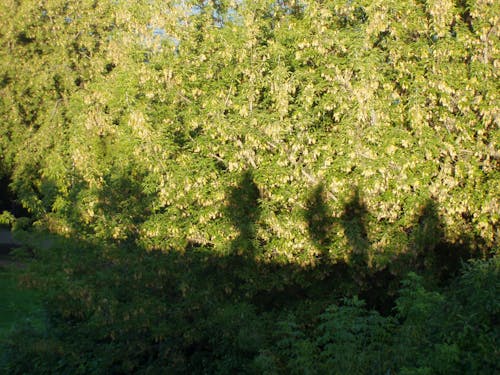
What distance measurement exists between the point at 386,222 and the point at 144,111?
13.1 feet

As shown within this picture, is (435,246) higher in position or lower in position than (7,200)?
lower

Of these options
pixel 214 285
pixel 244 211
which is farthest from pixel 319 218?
pixel 214 285

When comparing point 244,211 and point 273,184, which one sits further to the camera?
point 244,211

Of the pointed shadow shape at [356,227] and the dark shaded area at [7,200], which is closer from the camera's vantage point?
the pointed shadow shape at [356,227]

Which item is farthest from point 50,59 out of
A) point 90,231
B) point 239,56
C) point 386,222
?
point 386,222

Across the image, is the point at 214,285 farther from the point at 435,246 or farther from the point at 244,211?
the point at 435,246

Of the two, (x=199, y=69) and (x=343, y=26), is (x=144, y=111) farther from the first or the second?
(x=343, y=26)

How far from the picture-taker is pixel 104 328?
9.59 meters

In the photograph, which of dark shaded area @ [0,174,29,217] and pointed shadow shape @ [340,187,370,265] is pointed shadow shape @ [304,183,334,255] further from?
dark shaded area @ [0,174,29,217]

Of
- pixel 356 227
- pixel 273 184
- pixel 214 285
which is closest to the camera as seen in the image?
pixel 356 227

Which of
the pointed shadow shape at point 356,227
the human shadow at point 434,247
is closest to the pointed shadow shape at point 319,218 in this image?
the pointed shadow shape at point 356,227

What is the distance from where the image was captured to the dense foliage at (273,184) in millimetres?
8680

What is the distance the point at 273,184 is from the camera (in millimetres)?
9023

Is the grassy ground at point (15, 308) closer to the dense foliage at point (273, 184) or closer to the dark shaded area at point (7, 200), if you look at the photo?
the dense foliage at point (273, 184)
